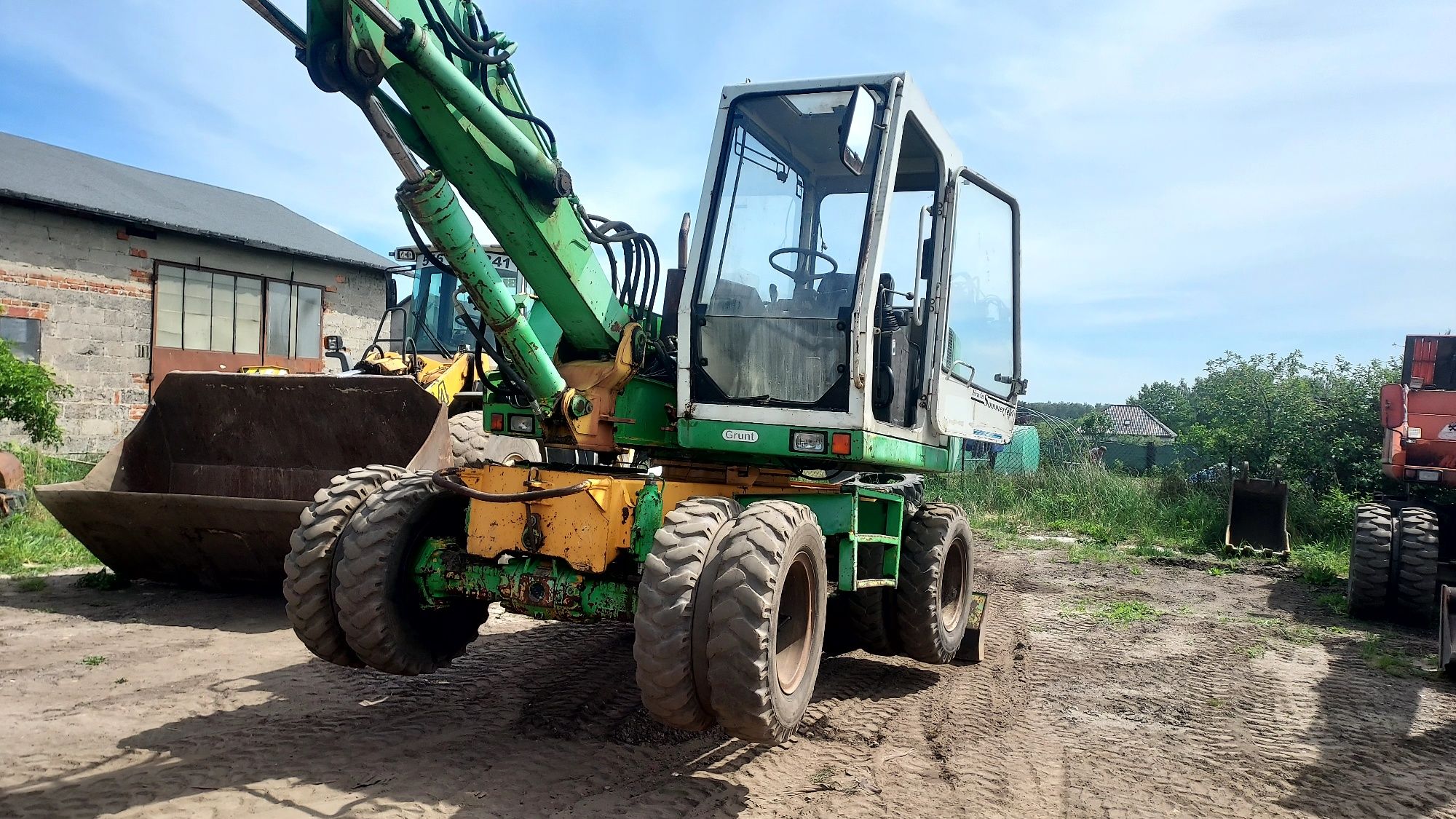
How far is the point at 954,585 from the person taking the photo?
6637 mm

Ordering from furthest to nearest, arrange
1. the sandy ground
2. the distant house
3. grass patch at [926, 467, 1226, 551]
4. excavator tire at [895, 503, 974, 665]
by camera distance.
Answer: the distant house → grass patch at [926, 467, 1226, 551] → excavator tire at [895, 503, 974, 665] → the sandy ground

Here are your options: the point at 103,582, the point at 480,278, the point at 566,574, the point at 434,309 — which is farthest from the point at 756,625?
the point at 434,309

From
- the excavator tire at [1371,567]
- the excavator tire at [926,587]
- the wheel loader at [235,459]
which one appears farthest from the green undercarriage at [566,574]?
the excavator tire at [1371,567]

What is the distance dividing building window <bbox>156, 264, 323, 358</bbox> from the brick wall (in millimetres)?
251

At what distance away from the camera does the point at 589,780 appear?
3.90 m

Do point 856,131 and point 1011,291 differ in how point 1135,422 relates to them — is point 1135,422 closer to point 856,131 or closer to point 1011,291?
point 1011,291

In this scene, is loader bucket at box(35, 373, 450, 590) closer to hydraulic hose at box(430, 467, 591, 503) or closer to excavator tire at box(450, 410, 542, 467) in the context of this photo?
excavator tire at box(450, 410, 542, 467)

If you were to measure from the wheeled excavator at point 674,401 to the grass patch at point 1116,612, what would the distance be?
310cm

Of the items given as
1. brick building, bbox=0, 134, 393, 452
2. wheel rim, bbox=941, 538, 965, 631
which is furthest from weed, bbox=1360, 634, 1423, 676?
brick building, bbox=0, 134, 393, 452

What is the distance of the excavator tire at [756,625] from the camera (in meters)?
3.54

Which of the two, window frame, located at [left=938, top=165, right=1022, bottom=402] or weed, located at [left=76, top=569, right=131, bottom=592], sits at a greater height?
window frame, located at [left=938, top=165, right=1022, bottom=402]

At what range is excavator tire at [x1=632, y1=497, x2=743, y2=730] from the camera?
3.54 meters

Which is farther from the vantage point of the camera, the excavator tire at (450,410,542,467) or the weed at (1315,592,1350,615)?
the weed at (1315,592,1350,615)

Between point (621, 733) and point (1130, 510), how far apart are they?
1265cm
